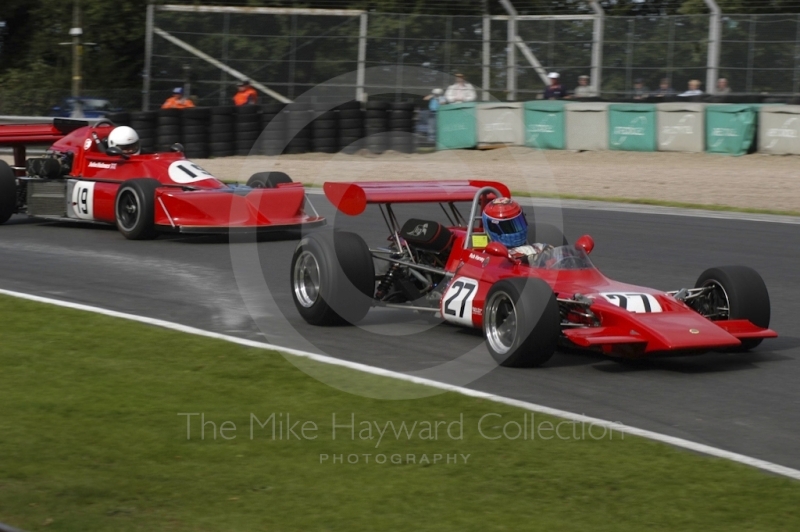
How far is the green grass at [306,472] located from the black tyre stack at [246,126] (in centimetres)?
1626

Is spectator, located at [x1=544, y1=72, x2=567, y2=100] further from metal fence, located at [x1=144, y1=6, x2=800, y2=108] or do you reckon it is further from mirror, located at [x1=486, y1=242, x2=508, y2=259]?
mirror, located at [x1=486, y1=242, x2=508, y2=259]

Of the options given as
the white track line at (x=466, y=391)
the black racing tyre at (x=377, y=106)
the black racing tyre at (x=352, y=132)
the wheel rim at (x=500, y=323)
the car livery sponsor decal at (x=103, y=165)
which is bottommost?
the white track line at (x=466, y=391)

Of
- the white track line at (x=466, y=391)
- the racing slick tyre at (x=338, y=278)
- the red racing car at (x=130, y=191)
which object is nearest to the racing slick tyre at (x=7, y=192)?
the red racing car at (x=130, y=191)

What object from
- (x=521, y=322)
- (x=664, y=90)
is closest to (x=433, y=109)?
(x=664, y=90)

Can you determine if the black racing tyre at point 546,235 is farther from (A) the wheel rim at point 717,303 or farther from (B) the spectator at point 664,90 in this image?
(B) the spectator at point 664,90

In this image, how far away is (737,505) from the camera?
475 centimetres

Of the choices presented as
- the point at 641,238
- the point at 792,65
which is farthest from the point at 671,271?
the point at 792,65

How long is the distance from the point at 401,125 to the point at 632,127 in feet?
15.1

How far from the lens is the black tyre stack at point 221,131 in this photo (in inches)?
886

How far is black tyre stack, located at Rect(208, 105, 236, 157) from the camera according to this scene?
2250 cm

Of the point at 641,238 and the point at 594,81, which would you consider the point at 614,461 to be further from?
the point at 594,81

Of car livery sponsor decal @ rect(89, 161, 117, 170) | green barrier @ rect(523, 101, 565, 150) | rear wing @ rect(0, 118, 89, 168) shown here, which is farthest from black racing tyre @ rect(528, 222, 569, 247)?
green barrier @ rect(523, 101, 565, 150)

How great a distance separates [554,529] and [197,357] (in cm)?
340

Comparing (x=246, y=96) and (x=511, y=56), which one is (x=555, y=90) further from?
(x=246, y=96)
